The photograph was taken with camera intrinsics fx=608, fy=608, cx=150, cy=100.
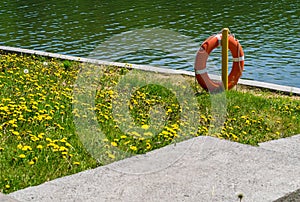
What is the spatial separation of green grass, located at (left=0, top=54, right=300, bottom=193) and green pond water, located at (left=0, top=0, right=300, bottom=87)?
8.30 ft

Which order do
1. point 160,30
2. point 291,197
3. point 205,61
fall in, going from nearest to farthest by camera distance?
point 291,197, point 205,61, point 160,30

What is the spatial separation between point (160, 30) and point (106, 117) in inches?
421

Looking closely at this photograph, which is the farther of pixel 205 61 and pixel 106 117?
pixel 205 61

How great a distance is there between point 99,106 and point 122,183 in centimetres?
233

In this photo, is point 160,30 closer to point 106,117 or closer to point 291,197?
point 106,117

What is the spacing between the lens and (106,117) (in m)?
5.91

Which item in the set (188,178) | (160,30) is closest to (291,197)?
(188,178)

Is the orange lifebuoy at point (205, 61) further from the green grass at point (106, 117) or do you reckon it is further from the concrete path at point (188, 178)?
the concrete path at point (188, 178)

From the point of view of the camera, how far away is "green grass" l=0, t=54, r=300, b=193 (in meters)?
5.03

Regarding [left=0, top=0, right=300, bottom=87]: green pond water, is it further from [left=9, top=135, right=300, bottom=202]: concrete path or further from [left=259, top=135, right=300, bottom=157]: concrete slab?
[left=9, top=135, right=300, bottom=202]: concrete path

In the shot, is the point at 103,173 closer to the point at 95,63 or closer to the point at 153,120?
the point at 153,120

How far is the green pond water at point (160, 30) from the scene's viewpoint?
1195cm

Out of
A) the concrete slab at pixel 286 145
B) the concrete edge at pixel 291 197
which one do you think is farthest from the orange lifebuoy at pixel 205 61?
the concrete edge at pixel 291 197

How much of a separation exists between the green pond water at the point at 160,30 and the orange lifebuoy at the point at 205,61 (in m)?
1.82
